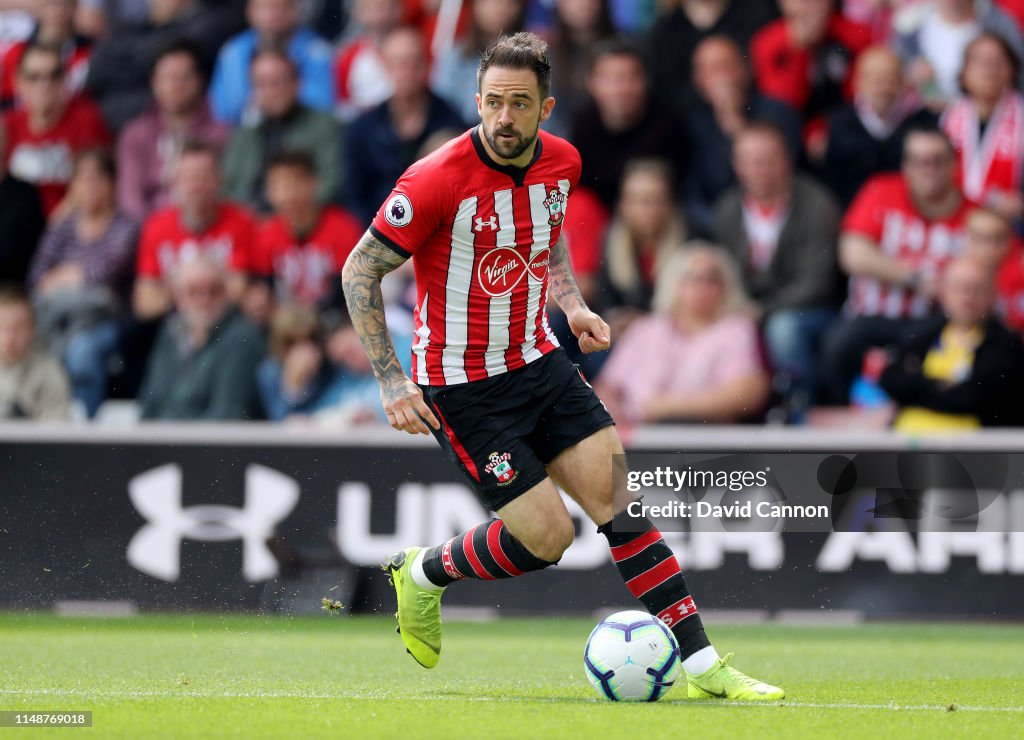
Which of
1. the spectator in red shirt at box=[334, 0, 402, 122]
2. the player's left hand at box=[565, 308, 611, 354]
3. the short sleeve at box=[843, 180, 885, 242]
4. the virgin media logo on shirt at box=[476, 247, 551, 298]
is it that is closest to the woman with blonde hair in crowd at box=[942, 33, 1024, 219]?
the short sleeve at box=[843, 180, 885, 242]

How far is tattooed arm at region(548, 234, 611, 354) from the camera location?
6398 mm

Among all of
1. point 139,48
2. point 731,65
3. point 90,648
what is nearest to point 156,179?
point 139,48

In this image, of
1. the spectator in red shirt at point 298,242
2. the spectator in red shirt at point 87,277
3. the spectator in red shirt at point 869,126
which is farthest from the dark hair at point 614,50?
the spectator in red shirt at point 87,277

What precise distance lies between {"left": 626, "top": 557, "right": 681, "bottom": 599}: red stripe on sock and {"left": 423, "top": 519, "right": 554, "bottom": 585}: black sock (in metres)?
0.37

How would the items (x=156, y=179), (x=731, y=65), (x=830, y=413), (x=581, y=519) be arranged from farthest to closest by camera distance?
1. (x=156, y=179)
2. (x=731, y=65)
3. (x=830, y=413)
4. (x=581, y=519)

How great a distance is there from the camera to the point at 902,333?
1106 centimetres

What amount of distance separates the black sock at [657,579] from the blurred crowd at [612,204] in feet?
16.2

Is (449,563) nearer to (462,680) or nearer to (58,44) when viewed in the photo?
(462,680)

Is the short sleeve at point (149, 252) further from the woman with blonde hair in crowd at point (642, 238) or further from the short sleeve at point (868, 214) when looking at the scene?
the short sleeve at point (868, 214)

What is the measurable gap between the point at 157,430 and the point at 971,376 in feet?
18.3

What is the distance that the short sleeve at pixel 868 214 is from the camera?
11.6 m

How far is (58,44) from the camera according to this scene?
14.2 meters

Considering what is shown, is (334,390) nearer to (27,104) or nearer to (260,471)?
(260,471)

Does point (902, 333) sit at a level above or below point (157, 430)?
above
